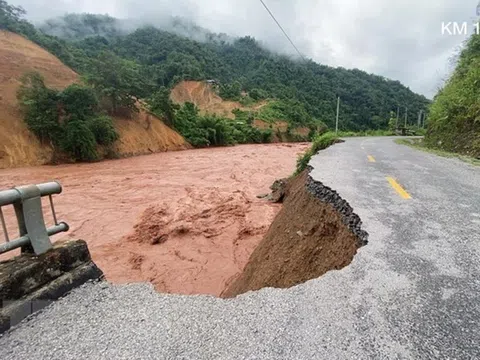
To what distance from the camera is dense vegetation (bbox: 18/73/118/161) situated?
17375 millimetres

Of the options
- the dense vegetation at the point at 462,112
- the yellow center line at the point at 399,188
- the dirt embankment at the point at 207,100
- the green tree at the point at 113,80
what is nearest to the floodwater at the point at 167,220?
the yellow center line at the point at 399,188

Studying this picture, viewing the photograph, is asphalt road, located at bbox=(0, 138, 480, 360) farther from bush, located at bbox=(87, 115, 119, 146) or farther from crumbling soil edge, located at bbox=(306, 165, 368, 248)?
bush, located at bbox=(87, 115, 119, 146)

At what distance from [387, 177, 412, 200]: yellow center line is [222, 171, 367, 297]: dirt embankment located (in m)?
1.01

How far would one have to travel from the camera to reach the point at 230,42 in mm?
109438

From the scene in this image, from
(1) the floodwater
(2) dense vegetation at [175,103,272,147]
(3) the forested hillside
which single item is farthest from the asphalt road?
(3) the forested hillside

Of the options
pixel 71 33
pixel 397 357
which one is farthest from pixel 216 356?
pixel 71 33

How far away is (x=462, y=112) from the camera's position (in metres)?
10.9

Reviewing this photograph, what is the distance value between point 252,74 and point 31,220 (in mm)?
85926

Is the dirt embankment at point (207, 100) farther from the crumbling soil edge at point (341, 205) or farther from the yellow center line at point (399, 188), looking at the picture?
the crumbling soil edge at point (341, 205)

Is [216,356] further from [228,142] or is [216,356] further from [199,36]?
[199,36]

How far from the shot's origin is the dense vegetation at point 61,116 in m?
17.4

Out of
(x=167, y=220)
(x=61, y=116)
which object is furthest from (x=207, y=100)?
(x=167, y=220)

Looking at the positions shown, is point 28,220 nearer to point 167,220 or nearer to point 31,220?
point 31,220

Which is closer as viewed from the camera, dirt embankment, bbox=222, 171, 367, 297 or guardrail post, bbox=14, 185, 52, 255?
guardrail post, bbox=14, 185, 52, 255
